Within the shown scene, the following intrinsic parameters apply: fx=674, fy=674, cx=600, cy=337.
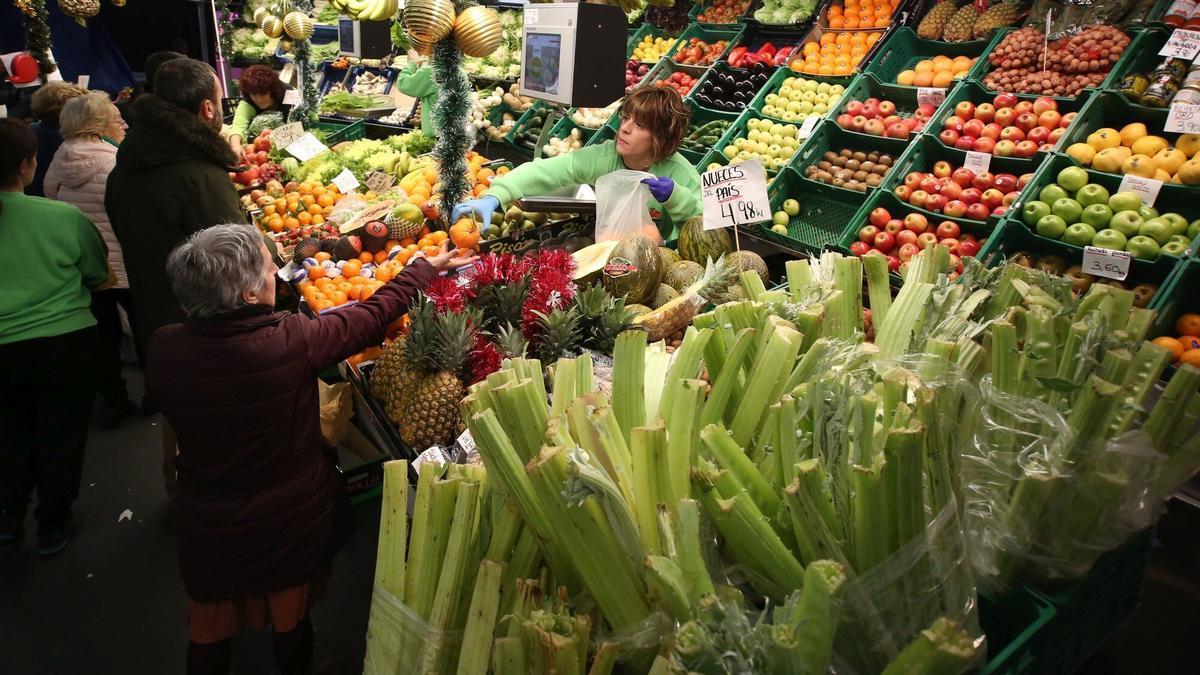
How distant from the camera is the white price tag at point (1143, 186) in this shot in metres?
3.14

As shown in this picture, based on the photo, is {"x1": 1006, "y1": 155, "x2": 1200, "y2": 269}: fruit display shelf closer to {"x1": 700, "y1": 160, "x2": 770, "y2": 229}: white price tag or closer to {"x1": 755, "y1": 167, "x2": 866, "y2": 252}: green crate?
{"x1": 755, "y1": 167, "x2": 866, "y2": 252}: green crate

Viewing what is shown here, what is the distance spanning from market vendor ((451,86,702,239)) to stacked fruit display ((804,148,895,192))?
1.22 metres

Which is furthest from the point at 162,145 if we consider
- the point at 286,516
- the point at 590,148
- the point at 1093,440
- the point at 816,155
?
the point at 816,155

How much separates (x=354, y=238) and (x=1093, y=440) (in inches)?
144

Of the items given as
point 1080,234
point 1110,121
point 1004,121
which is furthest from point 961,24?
point 1080,234

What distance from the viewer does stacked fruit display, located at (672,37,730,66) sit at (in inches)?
228

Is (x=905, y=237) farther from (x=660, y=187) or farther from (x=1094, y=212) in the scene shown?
(x=660, y=187)

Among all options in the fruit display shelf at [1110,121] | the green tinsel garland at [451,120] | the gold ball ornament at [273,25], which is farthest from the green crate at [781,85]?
the gold ball ornament at [273,25]

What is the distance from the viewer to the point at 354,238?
12.9ft

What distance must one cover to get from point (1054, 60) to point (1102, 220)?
4.33 feet

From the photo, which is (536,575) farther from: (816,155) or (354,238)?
(816,155)

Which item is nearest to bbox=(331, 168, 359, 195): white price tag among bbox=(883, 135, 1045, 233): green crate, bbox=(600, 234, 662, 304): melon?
bbox=(600, 234, 662, 304): melon

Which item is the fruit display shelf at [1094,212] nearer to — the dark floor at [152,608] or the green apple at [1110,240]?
the green apple at [1110,240]

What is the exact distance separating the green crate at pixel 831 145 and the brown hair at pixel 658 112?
4.25ft
